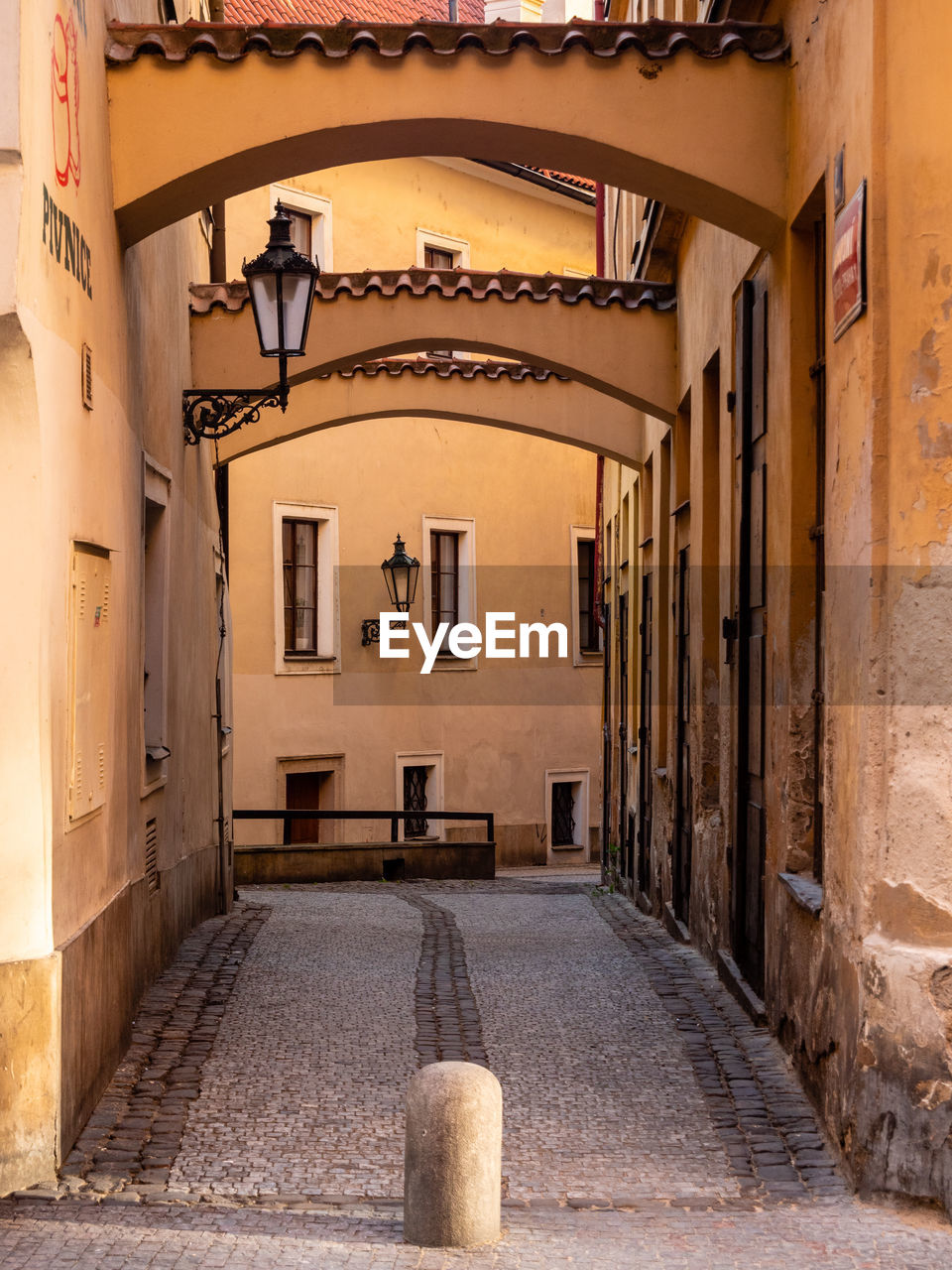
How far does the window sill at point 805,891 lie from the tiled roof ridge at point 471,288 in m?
5.88

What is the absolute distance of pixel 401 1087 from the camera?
6246 mm

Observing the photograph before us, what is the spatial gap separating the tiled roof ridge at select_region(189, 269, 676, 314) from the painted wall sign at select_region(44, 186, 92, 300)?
16.0ft

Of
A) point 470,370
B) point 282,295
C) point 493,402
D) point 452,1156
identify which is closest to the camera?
point 452,1156

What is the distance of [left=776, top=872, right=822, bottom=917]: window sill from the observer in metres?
5.82

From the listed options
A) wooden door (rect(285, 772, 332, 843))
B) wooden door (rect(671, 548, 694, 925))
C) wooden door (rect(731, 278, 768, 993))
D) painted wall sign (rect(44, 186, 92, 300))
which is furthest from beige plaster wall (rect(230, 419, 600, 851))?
painted wall sign (rect(44, 186, 92, 300))

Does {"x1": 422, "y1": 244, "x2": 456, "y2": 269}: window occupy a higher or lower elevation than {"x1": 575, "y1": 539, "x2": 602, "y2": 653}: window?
higher

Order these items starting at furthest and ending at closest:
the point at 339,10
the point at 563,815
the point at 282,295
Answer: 1. the point at 563,815
2. the point at 339,10
3. the point at 282,295

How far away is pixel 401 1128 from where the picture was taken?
5.71 metres

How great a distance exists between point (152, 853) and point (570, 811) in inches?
643

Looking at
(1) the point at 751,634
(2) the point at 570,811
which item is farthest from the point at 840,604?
(2) the point at 570,811

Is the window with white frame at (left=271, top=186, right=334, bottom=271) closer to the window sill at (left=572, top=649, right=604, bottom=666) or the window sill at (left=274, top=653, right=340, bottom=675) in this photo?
the window sill at (left=274, top=653, right=340, bottom=675)

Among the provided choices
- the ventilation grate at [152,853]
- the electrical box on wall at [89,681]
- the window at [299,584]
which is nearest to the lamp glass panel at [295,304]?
the electrical box on wall at [89,681]

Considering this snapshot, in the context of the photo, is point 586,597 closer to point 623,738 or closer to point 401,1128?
point 623,738

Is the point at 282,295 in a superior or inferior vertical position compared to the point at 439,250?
inferior
